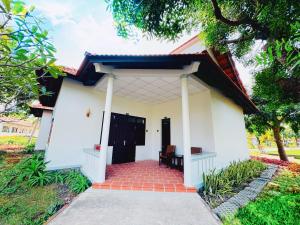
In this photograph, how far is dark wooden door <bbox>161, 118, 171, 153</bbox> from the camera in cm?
740

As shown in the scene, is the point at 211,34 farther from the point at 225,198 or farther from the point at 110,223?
the point at 110,223

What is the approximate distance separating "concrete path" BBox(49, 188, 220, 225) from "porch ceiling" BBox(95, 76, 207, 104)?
3.38 metres

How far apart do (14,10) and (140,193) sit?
3849 mm

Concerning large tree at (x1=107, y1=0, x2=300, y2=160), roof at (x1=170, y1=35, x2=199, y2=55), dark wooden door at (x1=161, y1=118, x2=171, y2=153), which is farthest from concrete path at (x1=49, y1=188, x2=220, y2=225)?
roof at (x1=170, y1=35, x2=199, y2=55)

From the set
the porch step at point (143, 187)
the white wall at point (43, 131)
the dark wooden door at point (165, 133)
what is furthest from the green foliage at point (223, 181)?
the white wall at point (43, 131)

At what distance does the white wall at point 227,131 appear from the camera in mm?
5766

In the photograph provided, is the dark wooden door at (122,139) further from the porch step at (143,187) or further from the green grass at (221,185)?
the green grass at (221,185)

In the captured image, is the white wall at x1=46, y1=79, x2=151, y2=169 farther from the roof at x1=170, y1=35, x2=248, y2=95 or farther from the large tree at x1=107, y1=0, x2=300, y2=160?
the roof at x1=170, y1=35, x2=248, y2=95

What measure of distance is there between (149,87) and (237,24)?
322 cm

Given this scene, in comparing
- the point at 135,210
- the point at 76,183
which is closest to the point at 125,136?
the point at 76,183

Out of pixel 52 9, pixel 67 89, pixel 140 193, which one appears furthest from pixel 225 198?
pixel 67 89

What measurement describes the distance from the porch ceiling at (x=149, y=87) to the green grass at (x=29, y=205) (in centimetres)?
375

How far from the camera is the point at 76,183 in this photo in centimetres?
411

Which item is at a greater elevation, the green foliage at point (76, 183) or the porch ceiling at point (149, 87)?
the porch ceiling at point (149, 87)
